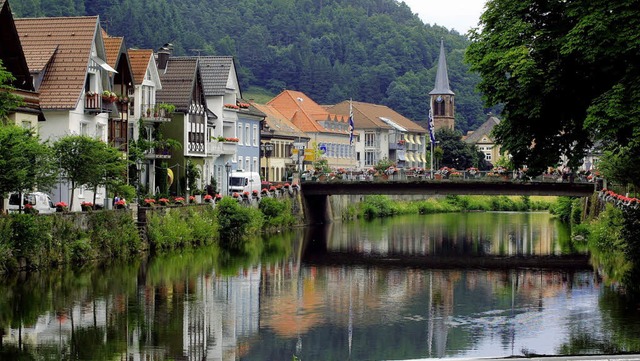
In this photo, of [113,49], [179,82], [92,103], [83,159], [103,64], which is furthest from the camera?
[179,82]

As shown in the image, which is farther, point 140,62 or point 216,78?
point 216,78

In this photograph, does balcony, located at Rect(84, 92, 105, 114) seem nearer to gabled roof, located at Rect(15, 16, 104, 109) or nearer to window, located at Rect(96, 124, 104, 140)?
gabled roof, located at Rect(15, 16, 104, 109)

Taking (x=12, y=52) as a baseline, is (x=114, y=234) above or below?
below

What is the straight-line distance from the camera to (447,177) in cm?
9119

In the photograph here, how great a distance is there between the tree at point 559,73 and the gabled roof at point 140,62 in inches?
1402

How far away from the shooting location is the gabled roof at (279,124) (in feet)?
399

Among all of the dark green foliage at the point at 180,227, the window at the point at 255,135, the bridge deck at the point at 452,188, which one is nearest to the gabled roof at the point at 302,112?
the window at the point at 255,135

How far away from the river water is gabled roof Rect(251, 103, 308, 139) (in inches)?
2090

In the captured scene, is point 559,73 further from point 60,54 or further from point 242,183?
point 242,183

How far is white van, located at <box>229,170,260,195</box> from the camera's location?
91125mm

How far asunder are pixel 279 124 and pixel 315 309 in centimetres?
8334

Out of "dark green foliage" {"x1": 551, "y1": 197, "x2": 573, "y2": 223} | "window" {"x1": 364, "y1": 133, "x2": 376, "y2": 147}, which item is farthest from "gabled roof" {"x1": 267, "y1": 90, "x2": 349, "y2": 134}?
"dark green foliage" {"x1": 551, "y1": 197, "x2": 573, "y2": 223}

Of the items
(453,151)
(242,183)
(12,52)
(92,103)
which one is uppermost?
(12,52)

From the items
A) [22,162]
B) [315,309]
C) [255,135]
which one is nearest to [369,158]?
[255,135]
